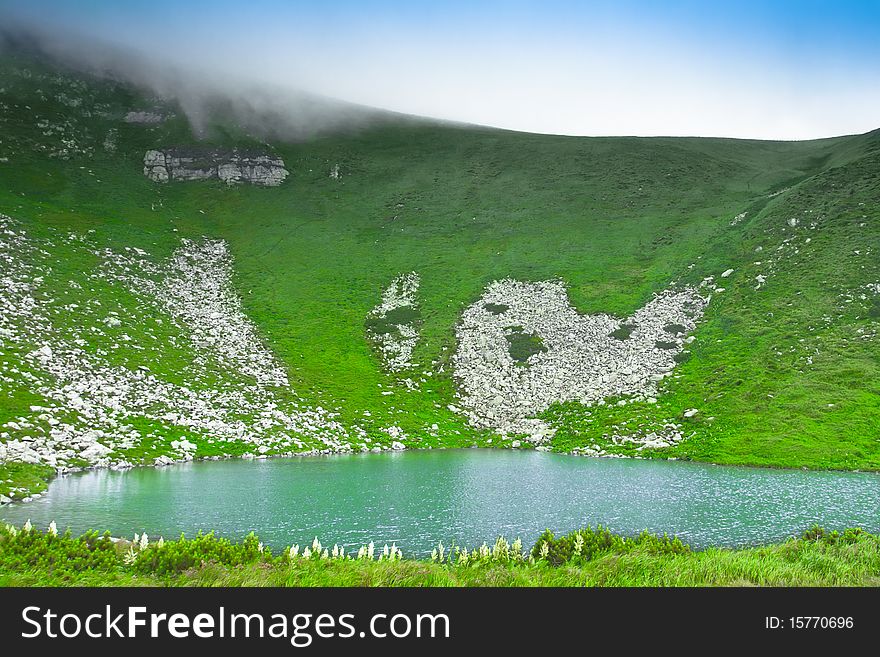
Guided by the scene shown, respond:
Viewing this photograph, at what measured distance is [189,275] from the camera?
82625 millimetres

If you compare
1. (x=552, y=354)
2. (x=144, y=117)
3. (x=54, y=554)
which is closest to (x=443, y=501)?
(x=54, y=554)

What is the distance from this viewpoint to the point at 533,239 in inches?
3949

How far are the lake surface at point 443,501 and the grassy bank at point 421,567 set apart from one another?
6.58 metres

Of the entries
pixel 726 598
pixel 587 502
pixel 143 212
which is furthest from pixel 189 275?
pixel 726 598

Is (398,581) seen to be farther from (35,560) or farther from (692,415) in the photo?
(692,415)

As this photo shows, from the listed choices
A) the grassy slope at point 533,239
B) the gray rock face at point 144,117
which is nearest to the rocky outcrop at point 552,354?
the grassy slope at point 533,239

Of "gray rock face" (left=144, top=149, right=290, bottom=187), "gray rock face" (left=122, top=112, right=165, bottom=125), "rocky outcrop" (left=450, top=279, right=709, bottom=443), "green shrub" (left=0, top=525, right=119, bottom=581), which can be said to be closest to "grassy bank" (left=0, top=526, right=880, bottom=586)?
"green shrub" (left=0, top=525, right=119, bottom=581)

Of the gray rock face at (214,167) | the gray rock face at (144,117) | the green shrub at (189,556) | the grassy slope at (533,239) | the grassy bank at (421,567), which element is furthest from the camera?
the gray rock face at (144,117)

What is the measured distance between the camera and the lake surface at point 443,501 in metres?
24.4

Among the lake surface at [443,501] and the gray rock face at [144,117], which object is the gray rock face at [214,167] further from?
the lake surface at [443,501]

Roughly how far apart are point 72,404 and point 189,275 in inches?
1684

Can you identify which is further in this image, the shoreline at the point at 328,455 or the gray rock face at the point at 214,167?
the gray rock face at the point at 214,167

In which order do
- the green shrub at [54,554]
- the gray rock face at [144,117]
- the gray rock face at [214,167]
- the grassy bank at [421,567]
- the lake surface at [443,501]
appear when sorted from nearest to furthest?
the grassy bank at [421,567] → the green shrub at [54,554] → the lake surface at [443,501] → the gray rock face at [214,167] → the gray rock face at [144,117]

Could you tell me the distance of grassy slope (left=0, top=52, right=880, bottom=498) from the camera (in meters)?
56.2
